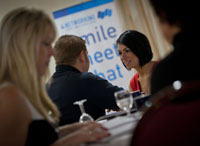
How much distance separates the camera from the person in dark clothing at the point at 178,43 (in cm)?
88

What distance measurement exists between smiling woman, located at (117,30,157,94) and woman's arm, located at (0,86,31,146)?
6.87 feet

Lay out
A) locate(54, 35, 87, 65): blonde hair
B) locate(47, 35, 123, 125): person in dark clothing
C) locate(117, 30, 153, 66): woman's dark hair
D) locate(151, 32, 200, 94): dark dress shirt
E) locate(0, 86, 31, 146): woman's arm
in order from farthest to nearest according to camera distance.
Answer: locate(117, 30, 153, 66): woman's dark hair < locate(54, 35, 87, 65): blonde hair < locate(47, 35, 123, 125): person in dark clothing < locate(0, 86, 31, 146): woman's arm < locate(151, 32, 200, 94): dark dress shirt

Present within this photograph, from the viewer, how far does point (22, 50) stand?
1.25 metres

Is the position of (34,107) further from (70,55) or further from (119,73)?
(119,73)

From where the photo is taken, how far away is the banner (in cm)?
452

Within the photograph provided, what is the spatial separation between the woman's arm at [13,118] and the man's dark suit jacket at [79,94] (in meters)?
1.03

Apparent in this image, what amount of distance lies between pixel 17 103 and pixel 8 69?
0.24 meters

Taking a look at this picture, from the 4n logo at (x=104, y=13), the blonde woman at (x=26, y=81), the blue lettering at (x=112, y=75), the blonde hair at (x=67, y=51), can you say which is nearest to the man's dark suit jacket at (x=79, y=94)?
the blonde hair at (x=67, y=51)

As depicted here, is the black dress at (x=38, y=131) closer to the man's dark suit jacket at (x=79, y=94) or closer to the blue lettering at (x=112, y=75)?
the man's dark suit jacket at (x=79, y=94)

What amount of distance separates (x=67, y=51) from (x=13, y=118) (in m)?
1.37

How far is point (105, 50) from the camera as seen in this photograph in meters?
4.54

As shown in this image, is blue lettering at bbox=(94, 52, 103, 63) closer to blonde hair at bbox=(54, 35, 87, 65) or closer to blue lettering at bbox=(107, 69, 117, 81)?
blue lettering at bbox=(107, 69, 117, 81)

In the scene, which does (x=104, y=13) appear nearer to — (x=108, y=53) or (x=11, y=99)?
(x=108, y=53)

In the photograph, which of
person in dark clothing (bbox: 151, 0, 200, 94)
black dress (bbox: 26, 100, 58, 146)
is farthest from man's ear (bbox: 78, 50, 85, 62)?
person in dark clothing (bbox: 151, 0, 200, 94)
